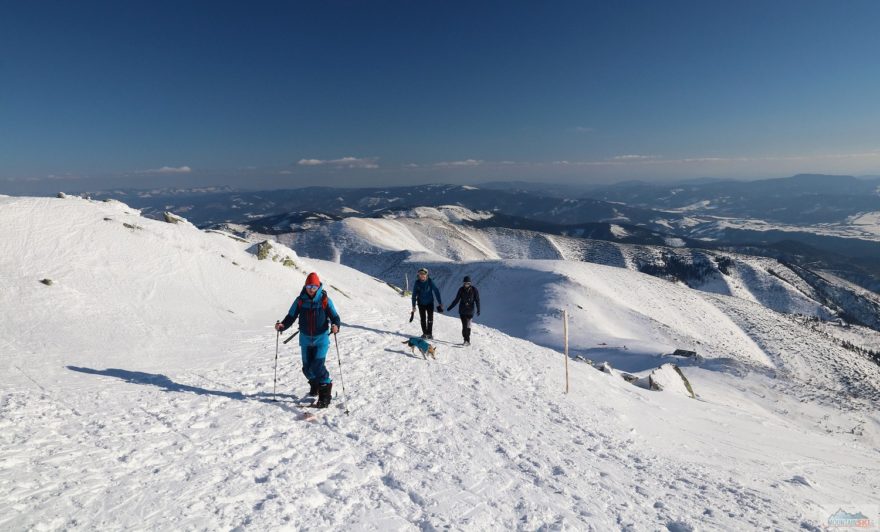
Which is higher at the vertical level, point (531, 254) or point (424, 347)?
point (424, 347)

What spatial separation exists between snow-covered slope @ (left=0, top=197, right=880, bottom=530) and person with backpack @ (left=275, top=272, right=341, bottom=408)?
936 mm

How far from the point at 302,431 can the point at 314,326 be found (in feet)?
6.61

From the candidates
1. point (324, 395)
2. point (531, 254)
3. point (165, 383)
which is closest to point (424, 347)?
point (324, 395)

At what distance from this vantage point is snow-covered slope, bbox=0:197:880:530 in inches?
221

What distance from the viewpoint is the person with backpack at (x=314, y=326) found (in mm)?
8414

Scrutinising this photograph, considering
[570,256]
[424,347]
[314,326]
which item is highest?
[314,326]

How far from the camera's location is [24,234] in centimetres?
1553

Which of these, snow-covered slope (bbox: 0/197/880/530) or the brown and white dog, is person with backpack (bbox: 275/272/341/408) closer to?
snow-covered slope (bbox: 0/197/880/530)

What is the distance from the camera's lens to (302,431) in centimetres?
771

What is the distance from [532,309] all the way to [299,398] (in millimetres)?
39143

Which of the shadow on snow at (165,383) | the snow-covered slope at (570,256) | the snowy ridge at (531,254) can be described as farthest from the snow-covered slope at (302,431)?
the snowy ridge at (531,254)

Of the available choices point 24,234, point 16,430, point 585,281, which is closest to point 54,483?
point 16,430

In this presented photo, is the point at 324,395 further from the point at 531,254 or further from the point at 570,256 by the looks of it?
the point at 531,254

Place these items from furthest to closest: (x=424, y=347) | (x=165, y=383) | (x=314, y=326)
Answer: (x=424, y=347)
(x=165, y=383)
(x=314, y=326)
